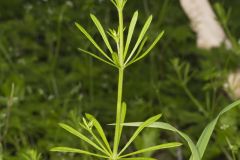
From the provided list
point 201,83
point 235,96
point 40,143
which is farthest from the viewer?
point 201,83

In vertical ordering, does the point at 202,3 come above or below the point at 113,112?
above

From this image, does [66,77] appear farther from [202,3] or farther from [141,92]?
[202,3]

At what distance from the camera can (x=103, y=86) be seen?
10.6 feet

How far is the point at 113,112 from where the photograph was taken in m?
2.73

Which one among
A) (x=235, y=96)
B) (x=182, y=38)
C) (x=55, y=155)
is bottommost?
(x=55, y=155)

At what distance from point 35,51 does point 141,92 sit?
120 centimetres

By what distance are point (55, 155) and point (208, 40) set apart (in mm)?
716

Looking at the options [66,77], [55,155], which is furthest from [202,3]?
[66,77]

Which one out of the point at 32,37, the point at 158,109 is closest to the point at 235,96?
the point at 158,109

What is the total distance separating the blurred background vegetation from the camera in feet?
6.82

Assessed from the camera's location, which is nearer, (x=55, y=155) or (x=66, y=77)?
(x=55, y=155)

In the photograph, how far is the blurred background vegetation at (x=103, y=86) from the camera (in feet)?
6.82

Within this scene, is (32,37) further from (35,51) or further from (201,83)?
(201,83)

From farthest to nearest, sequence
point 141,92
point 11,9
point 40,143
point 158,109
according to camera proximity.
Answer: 1. point 11,9
2. point 141,92
3. point 158,109
4. point 40,143
